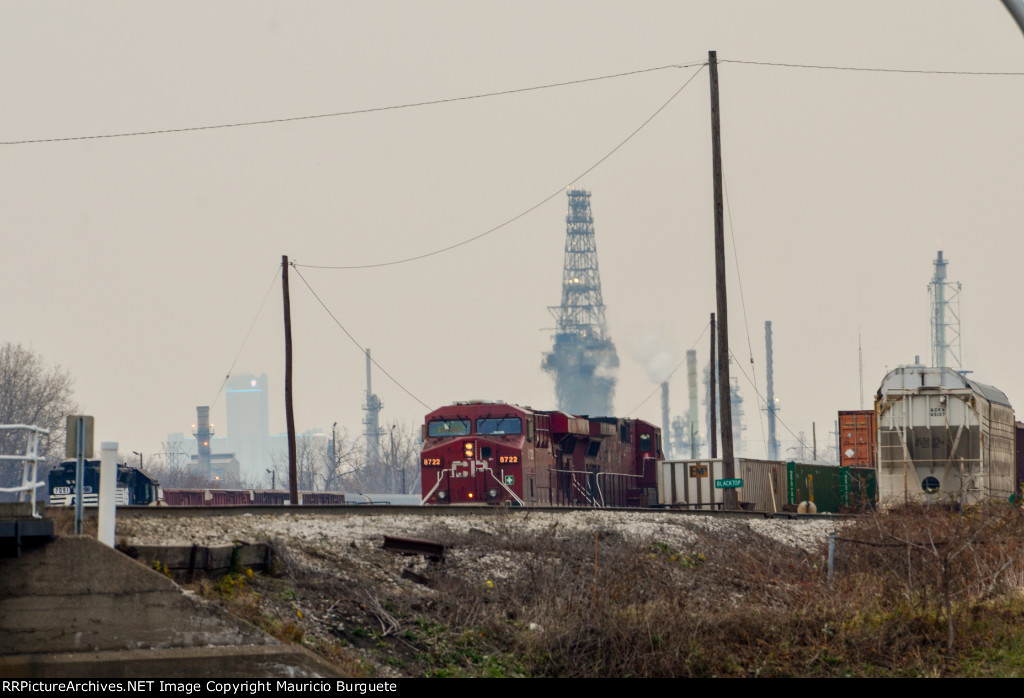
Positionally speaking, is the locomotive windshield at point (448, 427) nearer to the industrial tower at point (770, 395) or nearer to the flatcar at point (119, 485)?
the flatcar at point (119, 485)

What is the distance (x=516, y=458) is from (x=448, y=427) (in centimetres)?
272

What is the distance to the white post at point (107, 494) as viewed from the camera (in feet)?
40.1

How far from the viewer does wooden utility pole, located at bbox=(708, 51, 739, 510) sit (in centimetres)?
3123

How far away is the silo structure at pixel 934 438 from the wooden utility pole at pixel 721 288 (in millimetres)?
3984

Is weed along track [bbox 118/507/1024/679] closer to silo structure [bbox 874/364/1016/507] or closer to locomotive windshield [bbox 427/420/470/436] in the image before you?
silo structure [bbox 874/364/1016/507]

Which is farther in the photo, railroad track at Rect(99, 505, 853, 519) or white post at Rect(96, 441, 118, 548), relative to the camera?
railroad track at Rect(99, 505, 853, 519)

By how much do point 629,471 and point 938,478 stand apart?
33.3ft

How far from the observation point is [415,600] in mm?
15617

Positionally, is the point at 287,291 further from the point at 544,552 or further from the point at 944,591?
the point at 944,591

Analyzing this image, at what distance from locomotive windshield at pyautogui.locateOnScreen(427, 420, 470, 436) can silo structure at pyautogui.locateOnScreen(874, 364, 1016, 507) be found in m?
11.1

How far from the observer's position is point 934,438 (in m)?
29.5

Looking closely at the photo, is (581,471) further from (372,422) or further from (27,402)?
(372,422)

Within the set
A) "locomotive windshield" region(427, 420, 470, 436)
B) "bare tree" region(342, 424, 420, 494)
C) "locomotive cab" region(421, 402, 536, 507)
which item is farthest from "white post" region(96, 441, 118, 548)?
"bare tree" region(342, 424, 420, 494)
